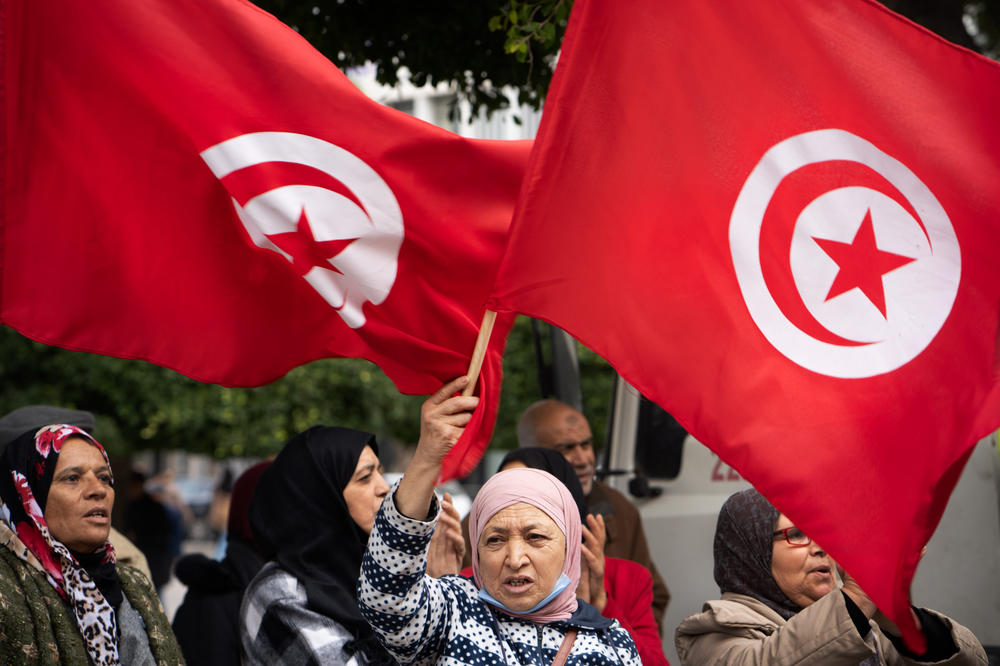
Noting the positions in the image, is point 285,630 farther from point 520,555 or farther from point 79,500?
point 520,555

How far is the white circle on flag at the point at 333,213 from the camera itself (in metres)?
3.56

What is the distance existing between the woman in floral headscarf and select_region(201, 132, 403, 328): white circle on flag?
0.98 m

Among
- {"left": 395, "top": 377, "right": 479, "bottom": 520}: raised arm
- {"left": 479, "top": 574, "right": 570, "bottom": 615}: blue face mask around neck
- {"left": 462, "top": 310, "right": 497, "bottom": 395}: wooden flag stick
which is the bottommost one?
{"left": 479, "top": 574, "right": 570, "bottom": 615}: blue face mask around neck

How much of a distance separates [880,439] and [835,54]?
3.48 feet

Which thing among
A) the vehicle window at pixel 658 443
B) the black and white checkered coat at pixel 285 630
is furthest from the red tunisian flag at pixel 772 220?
the vehicle window at pixel 658 443

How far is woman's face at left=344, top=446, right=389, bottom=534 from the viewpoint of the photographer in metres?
4.03

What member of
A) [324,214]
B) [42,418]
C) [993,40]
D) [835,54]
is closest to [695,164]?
[835,54]

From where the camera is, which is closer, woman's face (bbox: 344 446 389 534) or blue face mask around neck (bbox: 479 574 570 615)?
blue face mask around neck (bbox: 479 574 570 615)

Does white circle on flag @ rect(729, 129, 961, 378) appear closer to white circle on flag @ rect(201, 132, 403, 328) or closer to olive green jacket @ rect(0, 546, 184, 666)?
white circle on flag @ rect(201, 132, 403, 328)

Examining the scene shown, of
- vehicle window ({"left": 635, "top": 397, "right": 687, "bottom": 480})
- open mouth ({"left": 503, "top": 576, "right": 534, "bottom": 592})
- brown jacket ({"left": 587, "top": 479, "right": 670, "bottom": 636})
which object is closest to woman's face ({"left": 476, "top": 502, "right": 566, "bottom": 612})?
open mouth ({"left": 503, "top": 576, "right": 534, "bottom": 592})

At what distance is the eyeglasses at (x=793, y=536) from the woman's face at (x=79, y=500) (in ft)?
6.99

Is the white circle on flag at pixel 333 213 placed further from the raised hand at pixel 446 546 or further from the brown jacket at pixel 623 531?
the brown jacket at pixel 623 531

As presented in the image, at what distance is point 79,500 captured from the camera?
3.79 meters

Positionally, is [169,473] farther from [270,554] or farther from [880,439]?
[880,439]
